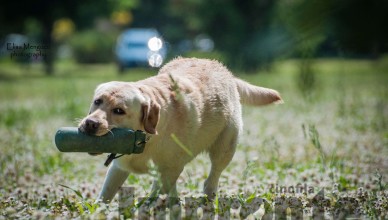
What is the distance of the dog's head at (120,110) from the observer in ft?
13.2

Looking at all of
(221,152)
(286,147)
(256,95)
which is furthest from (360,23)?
(286,147)

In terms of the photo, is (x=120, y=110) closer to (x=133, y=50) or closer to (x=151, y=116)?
(x=151, y=116)

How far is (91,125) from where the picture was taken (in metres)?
3.98

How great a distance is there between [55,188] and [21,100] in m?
11.3

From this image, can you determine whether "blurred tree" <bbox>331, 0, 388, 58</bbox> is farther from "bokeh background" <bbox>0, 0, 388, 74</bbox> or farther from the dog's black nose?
the dog's black nose

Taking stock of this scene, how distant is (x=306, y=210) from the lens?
404 centimetres

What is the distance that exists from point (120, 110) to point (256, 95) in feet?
5.86

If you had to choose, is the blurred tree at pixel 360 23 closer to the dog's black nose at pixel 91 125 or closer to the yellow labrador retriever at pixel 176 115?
the yellow labrador retriever at pixel 176 115

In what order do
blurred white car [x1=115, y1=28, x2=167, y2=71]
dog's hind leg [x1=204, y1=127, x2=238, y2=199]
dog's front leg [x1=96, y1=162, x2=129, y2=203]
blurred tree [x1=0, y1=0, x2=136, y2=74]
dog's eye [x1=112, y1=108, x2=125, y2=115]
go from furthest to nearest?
blurred white car [x1=115, y1=28, x2=167, y2=71] < blurred tree [x1=0, y1=0, x2=136, y2=74] < dog's hind leg [x1=204, y1=127, x2=238, y2=199] < dog's front leg [x1=96, y1=162, x2=129, y2=203] < dog's eye [x1=112, y1=108, x2=125, y2=115]

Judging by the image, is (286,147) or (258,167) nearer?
(258,167)

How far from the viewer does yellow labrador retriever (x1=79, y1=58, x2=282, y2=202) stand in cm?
419

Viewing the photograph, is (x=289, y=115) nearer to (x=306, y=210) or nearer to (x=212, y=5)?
(x=306, y=210)

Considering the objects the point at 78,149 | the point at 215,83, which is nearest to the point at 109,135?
the point at 78,149

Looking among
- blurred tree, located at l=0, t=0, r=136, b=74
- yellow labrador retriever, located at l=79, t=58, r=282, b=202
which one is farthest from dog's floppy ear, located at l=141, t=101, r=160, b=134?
blurred tree, located at l=0, t=0, r=136, b=74
